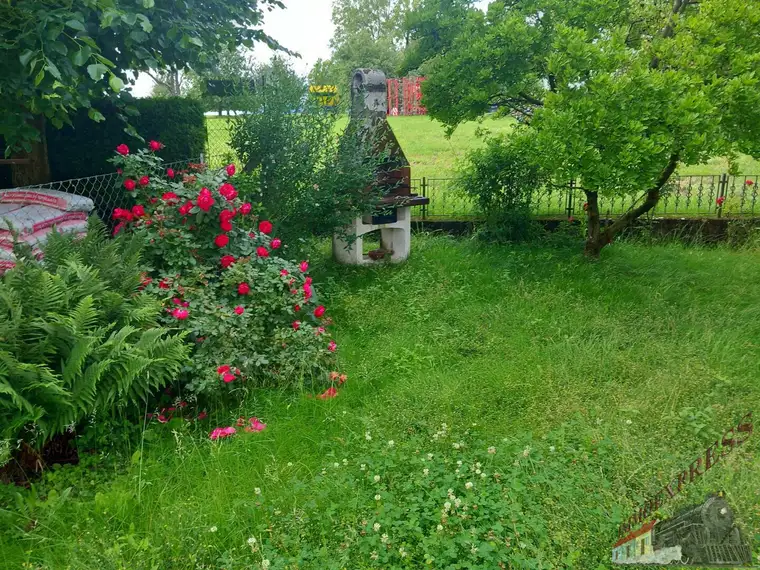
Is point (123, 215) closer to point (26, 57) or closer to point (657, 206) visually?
point (26, 57)

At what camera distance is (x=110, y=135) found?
20.9ft

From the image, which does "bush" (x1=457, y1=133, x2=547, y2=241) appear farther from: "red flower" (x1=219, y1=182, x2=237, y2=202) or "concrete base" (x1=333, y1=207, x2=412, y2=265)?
"red flower" (x1=219, y1=182, x2=237, y2=202)

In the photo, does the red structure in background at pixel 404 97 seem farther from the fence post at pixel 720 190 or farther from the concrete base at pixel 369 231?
the concrete base at pixel 369 231

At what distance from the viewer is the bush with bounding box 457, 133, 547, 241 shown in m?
7.78

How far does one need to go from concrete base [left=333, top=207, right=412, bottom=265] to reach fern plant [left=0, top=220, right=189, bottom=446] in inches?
136

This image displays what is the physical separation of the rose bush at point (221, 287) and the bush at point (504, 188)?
3809 mm

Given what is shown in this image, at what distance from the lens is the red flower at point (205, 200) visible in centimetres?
426

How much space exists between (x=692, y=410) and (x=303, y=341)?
253 cm

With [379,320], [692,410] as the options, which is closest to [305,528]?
[692,410]

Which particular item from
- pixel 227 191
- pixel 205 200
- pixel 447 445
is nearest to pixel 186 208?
pixel 205 200

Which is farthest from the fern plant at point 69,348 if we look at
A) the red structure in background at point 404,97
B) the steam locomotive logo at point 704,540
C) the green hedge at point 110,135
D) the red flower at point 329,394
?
the red structure in background at point 404,97

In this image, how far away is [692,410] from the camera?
11.3 feet

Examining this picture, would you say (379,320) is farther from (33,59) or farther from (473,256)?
(33,59)

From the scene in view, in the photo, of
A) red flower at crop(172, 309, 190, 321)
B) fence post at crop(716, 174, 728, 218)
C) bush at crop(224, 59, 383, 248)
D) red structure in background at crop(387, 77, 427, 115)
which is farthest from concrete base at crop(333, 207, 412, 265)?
red structure in background at crop(387, 77, 427, 115)
